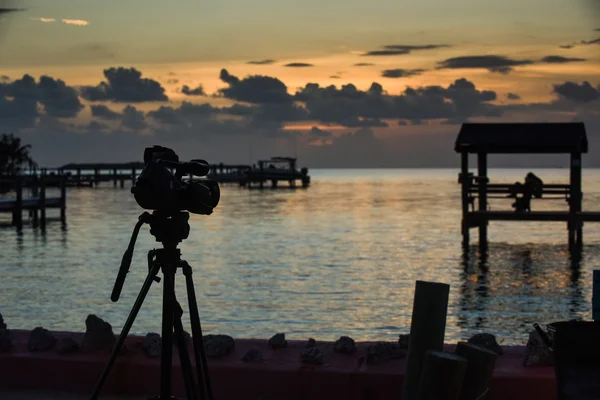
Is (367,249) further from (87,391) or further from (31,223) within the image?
(87,391)

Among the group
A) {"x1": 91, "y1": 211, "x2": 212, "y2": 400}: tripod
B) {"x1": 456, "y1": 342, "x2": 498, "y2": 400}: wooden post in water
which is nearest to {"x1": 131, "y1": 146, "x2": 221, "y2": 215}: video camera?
{"x1": 91, "y1": 211, "x2": 212, "y2": 400}: tripod

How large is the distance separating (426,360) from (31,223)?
141 feet

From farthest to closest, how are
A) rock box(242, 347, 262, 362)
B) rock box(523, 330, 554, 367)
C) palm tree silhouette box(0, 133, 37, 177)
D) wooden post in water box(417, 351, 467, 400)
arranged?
1. palm tree silhouette box(0, 133, 37, 177)
2. rock box(242, 347, 262, 362)
3. rock box(523, 330, 554, 367)
4. wooden post in water box(417, 351, 467, 400)

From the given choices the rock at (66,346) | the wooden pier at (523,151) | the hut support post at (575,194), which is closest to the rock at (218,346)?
the rock at (66,346)

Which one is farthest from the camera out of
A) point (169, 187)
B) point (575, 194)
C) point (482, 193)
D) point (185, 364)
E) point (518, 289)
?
point (482, 193)

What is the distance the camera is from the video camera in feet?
15.4

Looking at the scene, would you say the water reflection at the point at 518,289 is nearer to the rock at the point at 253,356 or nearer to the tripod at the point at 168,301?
the rock at the point at 253,356

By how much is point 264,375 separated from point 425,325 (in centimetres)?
129

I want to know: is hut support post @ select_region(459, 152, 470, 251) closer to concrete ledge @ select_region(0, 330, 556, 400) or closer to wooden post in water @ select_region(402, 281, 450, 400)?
concrete ledge @ select_region(0, 330, 556, 400)

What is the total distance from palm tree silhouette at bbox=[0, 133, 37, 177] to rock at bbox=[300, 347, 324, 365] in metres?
75.6

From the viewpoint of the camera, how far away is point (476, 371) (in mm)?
4875

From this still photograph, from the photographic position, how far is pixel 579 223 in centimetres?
3044

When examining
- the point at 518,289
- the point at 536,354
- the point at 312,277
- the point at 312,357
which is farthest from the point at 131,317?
the point at 312,277

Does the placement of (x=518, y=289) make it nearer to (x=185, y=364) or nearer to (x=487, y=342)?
(x=487, y=342)
